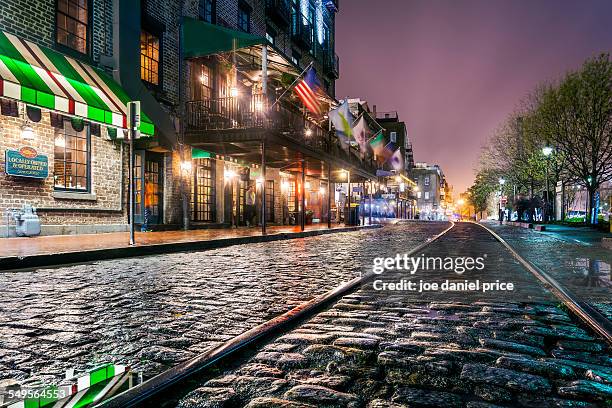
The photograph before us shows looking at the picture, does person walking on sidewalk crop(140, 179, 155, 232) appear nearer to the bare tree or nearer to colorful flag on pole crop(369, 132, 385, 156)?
colorful flag on pole crop(369, 132, 385, 156)

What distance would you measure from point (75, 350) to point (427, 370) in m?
2.39

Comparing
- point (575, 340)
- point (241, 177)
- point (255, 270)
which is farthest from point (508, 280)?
point (241, 177)

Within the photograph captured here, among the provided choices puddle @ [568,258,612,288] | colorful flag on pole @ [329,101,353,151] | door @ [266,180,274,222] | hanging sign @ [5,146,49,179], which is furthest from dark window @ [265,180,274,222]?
puddle @ [568,258,612,288]

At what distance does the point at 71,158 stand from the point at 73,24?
4.06 m

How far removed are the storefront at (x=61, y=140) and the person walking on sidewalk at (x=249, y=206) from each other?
27.1 feet

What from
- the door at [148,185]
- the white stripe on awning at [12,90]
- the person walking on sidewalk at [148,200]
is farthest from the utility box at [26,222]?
the person walking on sidewalk at [148,200]

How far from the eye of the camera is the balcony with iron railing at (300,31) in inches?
1138

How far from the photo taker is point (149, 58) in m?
17.3

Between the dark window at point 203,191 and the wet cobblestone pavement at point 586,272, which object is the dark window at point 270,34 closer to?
the dark window at point 203,191

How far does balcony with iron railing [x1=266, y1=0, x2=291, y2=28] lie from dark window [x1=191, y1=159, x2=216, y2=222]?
1005 centimetres

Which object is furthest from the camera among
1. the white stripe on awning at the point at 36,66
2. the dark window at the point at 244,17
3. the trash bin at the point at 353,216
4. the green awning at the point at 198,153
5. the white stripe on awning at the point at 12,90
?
the trash bin at the point at 353,216

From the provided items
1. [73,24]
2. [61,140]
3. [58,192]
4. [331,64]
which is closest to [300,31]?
[331,64]

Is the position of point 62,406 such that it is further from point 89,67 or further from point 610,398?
point 89,67

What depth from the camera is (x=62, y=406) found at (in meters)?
2.25
